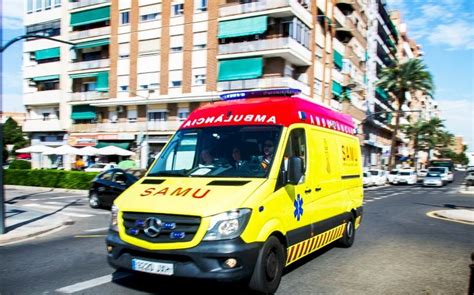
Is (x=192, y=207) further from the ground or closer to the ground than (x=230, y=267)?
further from the ground

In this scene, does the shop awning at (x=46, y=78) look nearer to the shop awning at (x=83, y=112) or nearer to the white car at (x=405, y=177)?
the shop awning at (x=83, y=112)

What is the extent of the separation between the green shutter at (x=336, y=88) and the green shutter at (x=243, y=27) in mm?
12397

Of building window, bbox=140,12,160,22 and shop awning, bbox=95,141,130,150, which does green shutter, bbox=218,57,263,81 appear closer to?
building window, bbox=140,12,160,22

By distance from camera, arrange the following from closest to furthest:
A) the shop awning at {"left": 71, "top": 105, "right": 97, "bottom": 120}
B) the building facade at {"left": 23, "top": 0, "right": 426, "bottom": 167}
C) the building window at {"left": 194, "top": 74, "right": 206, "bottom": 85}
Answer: the building facade at {"left": 23, "top": 0, "right": 426, "bottom": 167} < the building window at {"left": 194, "top": 74, "right": 206, "bottom": 85} < the shop awning at {"left": 71, "top": 105, "right": 97, "bottom": 120}

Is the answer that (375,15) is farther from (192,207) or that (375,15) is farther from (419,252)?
(192,207)

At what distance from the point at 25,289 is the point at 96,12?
4164cm

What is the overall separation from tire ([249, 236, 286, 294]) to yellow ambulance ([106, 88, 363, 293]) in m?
0.01

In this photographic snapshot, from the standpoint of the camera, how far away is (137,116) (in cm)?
3991

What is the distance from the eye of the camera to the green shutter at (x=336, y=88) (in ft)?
138

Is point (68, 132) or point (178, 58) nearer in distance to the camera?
point (178, 58)

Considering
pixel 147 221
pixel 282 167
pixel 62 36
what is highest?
pixel 62 36

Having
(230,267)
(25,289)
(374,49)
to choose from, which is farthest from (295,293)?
(374,49)

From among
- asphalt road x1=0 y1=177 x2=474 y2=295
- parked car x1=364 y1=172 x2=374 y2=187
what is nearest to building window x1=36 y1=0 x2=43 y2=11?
parked car x1=364 y1=172 x2=374 y2=187

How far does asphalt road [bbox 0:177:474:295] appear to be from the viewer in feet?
17.7
